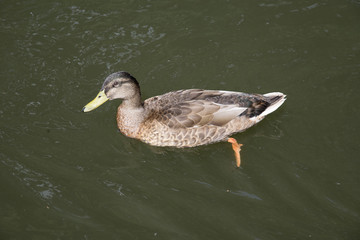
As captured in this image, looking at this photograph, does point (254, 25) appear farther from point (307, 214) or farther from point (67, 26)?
point (307, 214)

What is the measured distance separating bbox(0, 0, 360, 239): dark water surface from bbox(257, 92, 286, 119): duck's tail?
0.26 m

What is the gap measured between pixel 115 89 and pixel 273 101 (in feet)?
8.36

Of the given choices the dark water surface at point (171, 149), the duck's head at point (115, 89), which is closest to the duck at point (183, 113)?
the duck's head at point (115, 89)

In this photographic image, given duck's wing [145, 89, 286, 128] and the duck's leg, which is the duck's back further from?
the duck's leg

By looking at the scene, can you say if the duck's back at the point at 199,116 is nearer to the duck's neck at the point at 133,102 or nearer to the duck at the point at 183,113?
the duck at the point at 183,113

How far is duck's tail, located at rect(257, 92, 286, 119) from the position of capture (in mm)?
6211

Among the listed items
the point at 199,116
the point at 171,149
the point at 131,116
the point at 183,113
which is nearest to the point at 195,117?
the point at 199,116

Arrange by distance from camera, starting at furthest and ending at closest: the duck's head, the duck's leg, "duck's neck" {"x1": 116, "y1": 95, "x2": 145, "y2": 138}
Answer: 1. "duck's neck" {"x1": 116, "y1": 95, "x2": 145, "y2": 138}
2. the duck's head
3. the duck's leg

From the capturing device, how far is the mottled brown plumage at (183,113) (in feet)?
19.5

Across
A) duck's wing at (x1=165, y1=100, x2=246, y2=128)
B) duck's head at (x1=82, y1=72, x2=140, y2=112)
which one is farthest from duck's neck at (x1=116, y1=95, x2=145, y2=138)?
duck's wing at (x1=165, y1=100, x2=246, y2=128)

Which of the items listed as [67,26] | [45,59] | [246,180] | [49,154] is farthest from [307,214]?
[67,26]

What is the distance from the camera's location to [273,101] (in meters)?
6.31

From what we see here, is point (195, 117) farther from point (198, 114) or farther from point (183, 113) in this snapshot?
point (183, 113)

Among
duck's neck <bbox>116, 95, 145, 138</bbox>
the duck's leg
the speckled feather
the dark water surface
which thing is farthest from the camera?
duck's neck <bbox>116, 95, 145, 138</bbox>
